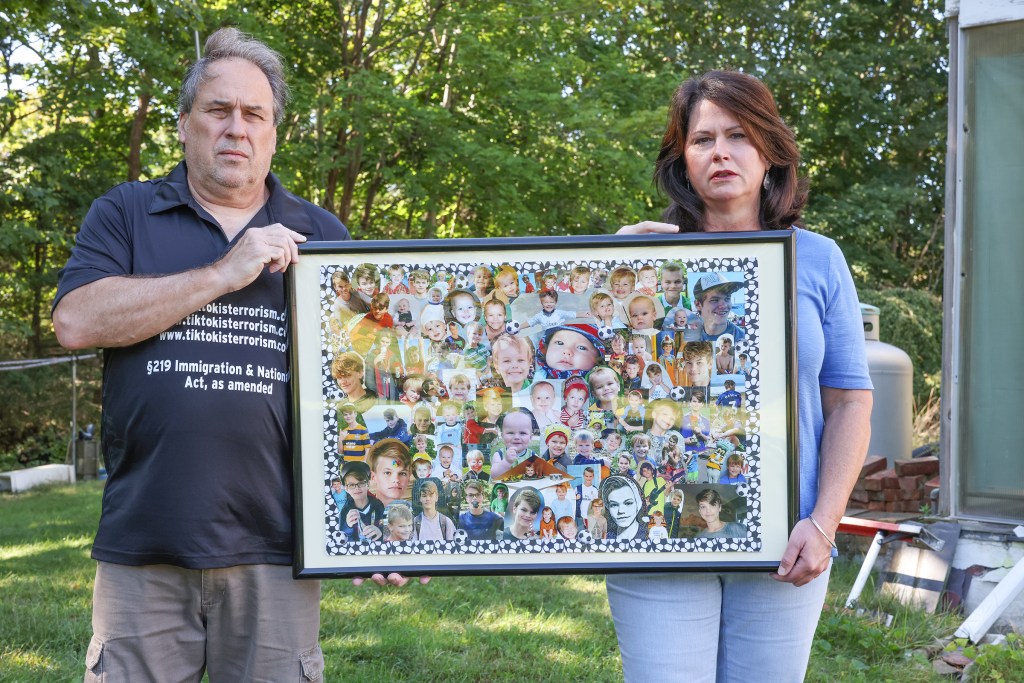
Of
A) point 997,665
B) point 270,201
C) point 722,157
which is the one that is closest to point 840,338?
→ point 722,157

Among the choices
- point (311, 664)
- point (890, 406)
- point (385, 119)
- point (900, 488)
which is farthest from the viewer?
point (385, 119)

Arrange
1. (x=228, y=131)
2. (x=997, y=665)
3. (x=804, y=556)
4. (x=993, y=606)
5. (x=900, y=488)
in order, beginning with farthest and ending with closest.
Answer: (x=900, y=488), (x=993, y=606), (x=997, y=665), (x=228, y=131), (x=804, y=556)

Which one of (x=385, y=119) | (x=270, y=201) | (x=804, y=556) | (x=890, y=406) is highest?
(x=385, y=119)

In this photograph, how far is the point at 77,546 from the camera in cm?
809

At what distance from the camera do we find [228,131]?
2416 mm

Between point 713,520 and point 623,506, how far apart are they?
211mm

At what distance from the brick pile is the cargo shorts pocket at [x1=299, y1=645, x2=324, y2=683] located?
5232 mm

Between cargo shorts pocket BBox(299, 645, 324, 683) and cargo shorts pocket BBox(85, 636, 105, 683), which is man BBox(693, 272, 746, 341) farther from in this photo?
cargo shorts pocket BBox(85, 636, 105, 683)

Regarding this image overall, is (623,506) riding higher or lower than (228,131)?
lower

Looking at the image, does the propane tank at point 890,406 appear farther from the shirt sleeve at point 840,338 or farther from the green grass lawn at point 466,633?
the shirt sleeve at point 840,338

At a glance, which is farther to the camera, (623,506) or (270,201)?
(270,201)

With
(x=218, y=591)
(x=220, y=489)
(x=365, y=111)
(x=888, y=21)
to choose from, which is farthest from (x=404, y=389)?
(x=888, y=21)

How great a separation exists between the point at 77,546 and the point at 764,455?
290 inches

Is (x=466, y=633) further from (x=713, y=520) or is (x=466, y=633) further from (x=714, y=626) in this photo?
(x=713, y=520)
